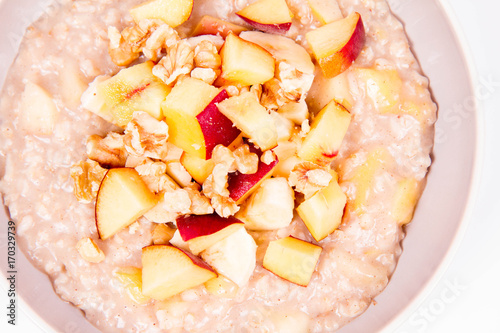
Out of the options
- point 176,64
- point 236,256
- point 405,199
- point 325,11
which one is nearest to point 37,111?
point 176,64

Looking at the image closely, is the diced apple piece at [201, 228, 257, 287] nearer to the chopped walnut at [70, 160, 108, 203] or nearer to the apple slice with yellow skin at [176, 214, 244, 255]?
the apple slice with yellow skin at [176, 214, 244, 255]

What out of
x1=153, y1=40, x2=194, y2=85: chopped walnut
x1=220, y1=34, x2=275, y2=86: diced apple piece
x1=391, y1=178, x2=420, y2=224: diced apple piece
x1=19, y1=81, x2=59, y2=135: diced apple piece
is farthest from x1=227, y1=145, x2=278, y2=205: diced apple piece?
x1=19, y1=81, x2=59, y2=135: diced apple piece

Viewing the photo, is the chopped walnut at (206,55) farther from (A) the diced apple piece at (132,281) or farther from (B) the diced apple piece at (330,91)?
(A) the diced apple piece at (132,281)

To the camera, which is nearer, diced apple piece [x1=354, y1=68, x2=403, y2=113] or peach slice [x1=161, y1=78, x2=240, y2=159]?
peach slice [x1=161, y1=78, x2=240, y2=159]

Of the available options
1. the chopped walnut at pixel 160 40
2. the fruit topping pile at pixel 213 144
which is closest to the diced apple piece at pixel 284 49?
the fruit topping pile at pixel 213 144

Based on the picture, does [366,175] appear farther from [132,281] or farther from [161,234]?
[132,281]
